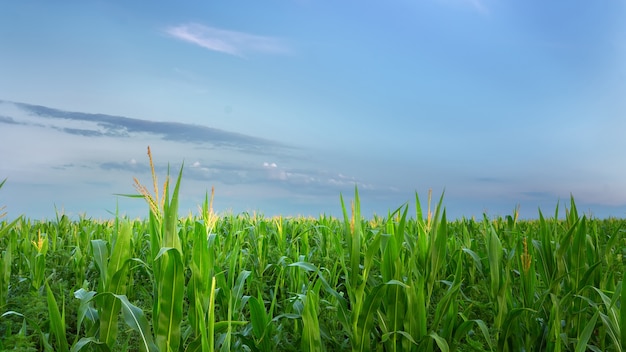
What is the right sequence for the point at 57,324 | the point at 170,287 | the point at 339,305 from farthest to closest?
1. the point at 339,305
2. the point at 57,324
3. the point at 170,287

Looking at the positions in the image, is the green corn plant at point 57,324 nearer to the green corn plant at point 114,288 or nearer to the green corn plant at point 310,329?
the green corn plant at point 114,288

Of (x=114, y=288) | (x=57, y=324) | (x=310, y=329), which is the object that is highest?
(x=114, y=288)

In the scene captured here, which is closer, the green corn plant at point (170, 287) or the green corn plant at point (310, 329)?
the green corn plant at point (170, 287)

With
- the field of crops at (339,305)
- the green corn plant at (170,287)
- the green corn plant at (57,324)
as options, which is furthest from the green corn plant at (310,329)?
the green corn plant at (57,324)

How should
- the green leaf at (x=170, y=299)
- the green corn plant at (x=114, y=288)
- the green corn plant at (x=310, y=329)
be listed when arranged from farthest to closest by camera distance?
1. the green corn plant at (x=310, y=329)
2. the green corn plant at (x=114, y=288)
3. the green leaf at (x=170, y=299)

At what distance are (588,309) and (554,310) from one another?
69cm

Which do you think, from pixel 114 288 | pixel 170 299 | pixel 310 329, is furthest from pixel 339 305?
pixel 114 288

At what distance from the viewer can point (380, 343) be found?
10.6 ft

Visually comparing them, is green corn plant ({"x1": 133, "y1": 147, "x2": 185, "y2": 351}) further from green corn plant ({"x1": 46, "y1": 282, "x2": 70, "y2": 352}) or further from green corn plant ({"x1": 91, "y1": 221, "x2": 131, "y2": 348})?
green corn plant ({"x1": 46, "y1": 282, "x2": 70, "y2": 352})

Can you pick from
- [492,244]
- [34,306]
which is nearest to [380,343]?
[492,244]

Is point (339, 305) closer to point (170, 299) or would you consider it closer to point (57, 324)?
point (170, 299)

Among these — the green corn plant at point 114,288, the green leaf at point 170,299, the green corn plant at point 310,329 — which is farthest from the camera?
the green corn plant at point 310,329

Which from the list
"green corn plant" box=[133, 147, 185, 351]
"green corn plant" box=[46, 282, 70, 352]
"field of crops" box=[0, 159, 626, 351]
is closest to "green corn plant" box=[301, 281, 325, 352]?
"field of crops" box=[0, 159, 626, 351]

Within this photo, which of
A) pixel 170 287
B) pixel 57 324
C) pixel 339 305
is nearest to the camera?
pixel 170 287
